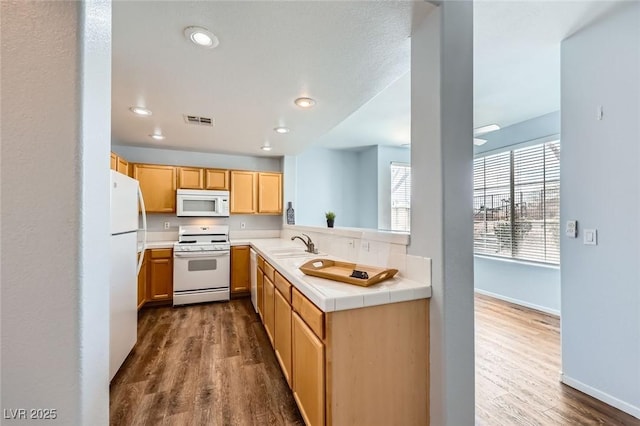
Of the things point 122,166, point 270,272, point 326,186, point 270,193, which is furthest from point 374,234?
point 326,186

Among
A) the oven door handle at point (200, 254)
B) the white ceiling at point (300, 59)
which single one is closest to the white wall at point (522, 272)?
the white ceiling at point (300, 59)

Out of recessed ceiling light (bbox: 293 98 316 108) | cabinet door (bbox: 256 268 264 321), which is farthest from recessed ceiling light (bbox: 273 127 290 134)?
cabinet door (bbox: 256 268 264 321)

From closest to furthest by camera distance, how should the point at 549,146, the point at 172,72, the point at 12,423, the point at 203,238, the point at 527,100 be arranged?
the point at 12,423, the point at 172,72, the point at 527,100, the point at 549,146, the point at 203,238

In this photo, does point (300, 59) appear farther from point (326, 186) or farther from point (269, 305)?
point (326, 186)

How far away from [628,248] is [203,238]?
463 cm

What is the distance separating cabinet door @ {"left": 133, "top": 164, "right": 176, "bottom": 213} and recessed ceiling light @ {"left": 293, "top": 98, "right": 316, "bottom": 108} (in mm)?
2643

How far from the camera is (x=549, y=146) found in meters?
3.70

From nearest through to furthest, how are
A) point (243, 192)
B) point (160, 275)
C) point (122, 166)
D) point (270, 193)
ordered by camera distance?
point (122, 166) → point (160, 275) → point (243, 192) → point (270, 193)

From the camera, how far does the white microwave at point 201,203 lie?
4.18 m

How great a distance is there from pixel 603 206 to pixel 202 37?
2.94 metres

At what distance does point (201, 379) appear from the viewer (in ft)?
7.02

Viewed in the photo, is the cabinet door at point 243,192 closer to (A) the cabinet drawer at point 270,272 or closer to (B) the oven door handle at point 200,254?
(B) the oven door handle at point 200,254

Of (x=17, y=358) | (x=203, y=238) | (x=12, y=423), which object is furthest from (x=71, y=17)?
(x=203, y=238)

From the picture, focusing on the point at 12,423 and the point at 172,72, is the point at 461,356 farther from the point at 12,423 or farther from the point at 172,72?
the point at 172,72
